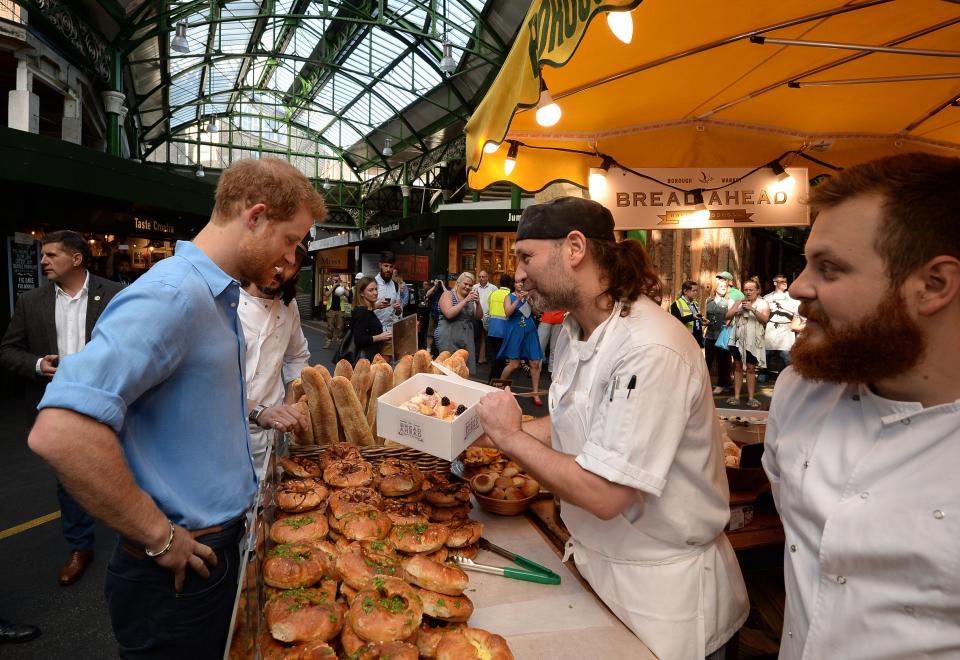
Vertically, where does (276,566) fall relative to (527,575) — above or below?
above

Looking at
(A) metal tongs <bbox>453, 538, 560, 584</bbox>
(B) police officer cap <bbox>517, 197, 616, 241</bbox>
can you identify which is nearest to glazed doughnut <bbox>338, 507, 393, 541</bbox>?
(A) metal tongs <bbox>453, 538, 560, 584</bbox>

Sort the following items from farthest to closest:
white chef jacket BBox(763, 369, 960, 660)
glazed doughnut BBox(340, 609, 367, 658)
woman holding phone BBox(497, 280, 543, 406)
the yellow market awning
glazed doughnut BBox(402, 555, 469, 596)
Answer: woman holding phone BBox(497, 280, 543, 406) → the yellow market awning → glazed doughnut BBox(402, 555, 469, 596) → glazed doughnut BBox(340, 609, 367, 658) → white chef jacket BBox(763, 369, 960, 660)

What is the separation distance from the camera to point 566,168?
455cm

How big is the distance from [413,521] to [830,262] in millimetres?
1577

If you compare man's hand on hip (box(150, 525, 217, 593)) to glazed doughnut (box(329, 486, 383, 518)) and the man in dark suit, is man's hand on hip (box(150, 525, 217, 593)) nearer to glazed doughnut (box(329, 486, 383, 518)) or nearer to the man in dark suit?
glazed doughnut (box(329, 486, 383, 518))

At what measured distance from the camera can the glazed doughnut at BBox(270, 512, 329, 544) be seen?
1799mm

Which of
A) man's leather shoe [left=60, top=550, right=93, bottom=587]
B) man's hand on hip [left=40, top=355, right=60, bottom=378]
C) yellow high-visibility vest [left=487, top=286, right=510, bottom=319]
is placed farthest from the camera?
yellow high-visibility vest [left=487, top=286, right=510, bottom=319]

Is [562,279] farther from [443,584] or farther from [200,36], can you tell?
[200,36]

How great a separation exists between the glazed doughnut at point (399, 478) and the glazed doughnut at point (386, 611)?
2.12 ft

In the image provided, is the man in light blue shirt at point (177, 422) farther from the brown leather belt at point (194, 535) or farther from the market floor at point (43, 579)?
the market floor at point (43, 579)

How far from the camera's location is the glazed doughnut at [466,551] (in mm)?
1874

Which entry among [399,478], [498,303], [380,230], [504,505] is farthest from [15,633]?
[380,230]

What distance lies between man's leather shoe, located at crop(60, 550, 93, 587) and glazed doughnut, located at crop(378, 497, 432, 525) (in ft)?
9.59

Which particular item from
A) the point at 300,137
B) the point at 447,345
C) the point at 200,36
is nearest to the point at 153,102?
the point at 200,36
